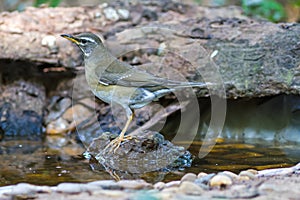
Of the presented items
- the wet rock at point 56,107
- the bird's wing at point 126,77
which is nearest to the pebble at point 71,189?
the bird's wing at point 126,77

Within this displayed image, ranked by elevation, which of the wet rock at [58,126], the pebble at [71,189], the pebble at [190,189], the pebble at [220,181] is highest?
the pebble at [190,189]

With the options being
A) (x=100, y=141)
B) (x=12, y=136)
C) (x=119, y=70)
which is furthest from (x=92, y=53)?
(x=12, y=136)

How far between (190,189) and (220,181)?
12.5 inches

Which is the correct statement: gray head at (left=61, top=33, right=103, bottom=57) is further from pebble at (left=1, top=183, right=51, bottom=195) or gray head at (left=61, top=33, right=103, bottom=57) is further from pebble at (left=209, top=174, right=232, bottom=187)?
pebble at (left=209, top=174, right=232, bottom=187)

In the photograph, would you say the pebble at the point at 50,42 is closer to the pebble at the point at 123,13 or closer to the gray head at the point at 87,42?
the pebble at the point at 123,13

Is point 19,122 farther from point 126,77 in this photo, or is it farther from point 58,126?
point 126,77

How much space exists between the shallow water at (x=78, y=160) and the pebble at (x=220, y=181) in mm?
1182

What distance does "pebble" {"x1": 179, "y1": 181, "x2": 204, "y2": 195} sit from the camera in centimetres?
383

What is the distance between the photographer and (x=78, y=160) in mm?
6348

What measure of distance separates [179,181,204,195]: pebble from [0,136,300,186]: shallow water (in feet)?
4.47

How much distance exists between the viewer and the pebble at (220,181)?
13.4ft

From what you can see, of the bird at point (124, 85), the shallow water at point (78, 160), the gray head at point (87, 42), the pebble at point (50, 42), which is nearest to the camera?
the shallow water at point (78, 160)

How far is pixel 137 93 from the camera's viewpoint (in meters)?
6.19

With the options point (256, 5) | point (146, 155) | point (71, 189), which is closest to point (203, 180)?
point (71, 189)
